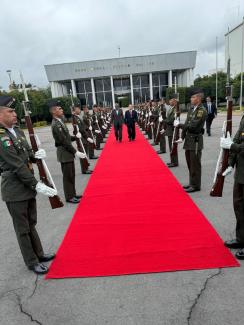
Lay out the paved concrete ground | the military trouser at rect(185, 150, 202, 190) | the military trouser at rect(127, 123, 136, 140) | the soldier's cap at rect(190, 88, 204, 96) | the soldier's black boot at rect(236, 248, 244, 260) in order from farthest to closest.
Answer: the military trouser at rect(127, 123, 136, 140) → the military trouser at rect(185, 150, 202, 190) → the soldier's cap at rect(190, 88, 204, 96) → the soldier's black boot at rect(236, 248, 244, 260) → the paved concrete ground

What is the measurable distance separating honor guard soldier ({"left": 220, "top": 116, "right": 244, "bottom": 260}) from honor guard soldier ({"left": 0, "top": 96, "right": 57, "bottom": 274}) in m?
1.94

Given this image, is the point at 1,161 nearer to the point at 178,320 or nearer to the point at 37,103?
the point at 178,320

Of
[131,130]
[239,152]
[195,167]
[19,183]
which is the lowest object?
[131,130]

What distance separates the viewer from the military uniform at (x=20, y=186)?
269 centimetres

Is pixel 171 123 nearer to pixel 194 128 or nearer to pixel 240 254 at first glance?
pixel 194 128

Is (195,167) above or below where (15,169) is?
below

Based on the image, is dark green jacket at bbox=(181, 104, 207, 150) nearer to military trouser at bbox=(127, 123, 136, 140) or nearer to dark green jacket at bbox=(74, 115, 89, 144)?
dark green jacket at bbox=(74, 115, 89, 144)

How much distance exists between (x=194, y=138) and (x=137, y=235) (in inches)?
90.0

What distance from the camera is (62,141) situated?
16.5 feet

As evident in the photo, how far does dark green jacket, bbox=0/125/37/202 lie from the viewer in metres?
2.67

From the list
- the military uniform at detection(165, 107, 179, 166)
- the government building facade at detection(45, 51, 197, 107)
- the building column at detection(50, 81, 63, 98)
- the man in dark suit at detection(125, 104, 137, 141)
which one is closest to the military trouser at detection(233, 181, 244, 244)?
the military uniform at detection(165, 107, 179, 166)

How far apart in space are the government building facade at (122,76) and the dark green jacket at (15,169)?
4631 centimetres

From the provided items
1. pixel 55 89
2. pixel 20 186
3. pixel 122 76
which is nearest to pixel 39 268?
pixel 20 186

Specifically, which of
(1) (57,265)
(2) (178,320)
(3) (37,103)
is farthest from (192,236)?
→ (3) (37,103)
